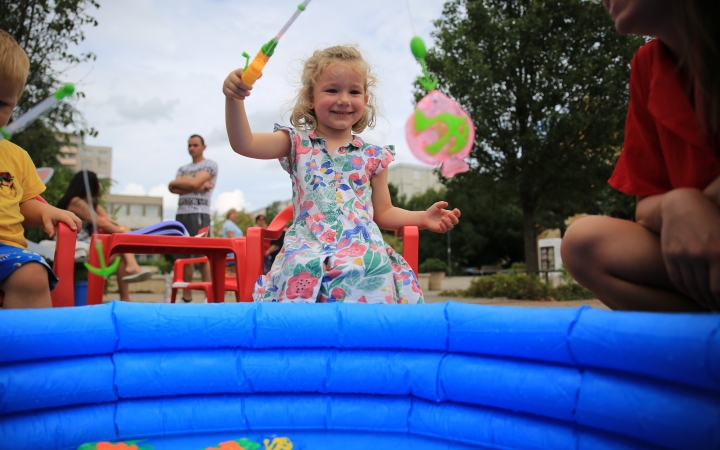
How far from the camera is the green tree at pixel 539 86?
28.6 feet

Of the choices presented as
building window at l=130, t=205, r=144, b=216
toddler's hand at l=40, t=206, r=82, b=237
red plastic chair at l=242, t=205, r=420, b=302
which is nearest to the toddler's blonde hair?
toddler's hand at l=40, t=206, r=82, b=237

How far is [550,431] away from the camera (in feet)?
4.12

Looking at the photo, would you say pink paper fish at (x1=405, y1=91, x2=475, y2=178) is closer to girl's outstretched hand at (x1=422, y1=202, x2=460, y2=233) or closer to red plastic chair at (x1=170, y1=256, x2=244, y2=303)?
girl's outstretched hand at (x1=422, y1=202, x2=460, y2=233)

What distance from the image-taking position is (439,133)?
1.99 meters

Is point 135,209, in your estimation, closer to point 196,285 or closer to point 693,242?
point 196,285

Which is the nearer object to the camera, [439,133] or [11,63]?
[11,63]

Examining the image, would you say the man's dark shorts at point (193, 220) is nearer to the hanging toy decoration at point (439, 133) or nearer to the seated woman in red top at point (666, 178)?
the hanging toy decoration at point (439, 133)

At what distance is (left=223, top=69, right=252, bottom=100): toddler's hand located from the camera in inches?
68.9

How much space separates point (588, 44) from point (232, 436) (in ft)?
29.7

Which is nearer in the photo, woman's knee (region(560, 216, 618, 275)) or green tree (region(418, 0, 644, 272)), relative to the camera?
woman's knee (region(560, 216, 618, 275))

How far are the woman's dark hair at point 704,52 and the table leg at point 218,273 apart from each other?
8.74 feet

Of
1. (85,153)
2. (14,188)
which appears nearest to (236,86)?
(14,188)

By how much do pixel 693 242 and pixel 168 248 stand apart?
260 centimetres

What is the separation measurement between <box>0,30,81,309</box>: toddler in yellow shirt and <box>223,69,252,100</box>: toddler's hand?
2.02 feet
